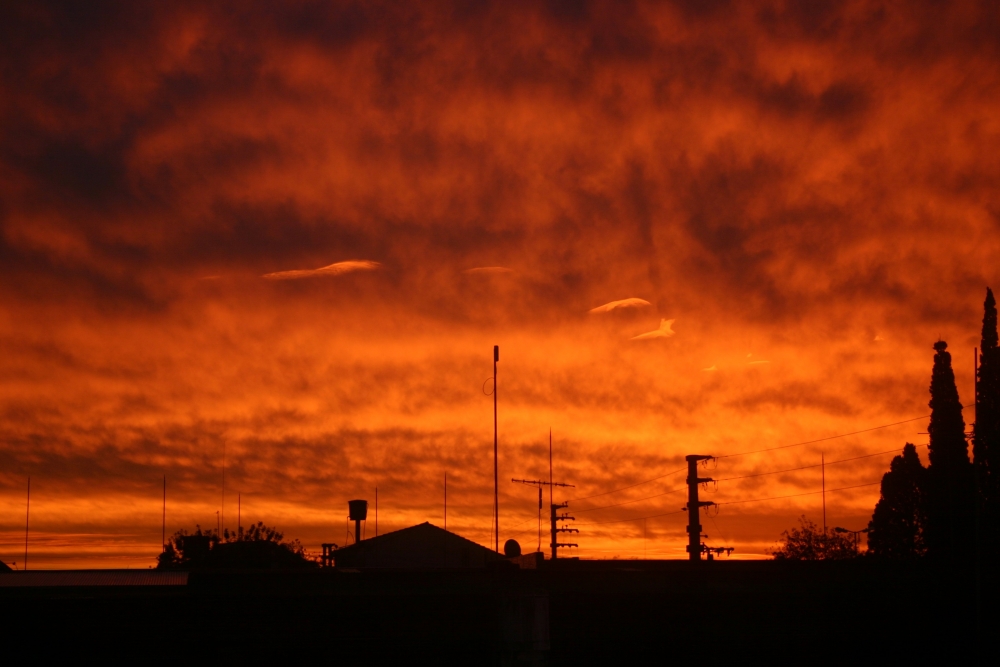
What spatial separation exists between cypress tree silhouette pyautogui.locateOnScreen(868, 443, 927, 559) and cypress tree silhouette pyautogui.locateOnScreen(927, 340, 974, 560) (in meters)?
13.9

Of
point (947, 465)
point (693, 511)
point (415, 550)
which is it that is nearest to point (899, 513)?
point (947, 465)

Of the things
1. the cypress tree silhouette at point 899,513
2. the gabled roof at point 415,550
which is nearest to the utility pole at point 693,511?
the gabled roof at point 415,550

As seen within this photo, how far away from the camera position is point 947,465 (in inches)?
3140

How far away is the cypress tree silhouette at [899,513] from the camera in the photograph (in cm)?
9669

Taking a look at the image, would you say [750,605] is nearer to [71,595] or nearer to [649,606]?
[649,606]

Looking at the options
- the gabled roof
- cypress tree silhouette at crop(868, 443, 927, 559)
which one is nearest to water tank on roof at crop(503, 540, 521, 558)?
the gabled roof

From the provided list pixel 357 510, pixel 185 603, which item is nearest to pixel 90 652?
pixel 185 603

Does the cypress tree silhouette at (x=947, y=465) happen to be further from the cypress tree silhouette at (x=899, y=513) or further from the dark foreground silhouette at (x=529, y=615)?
the dark foreground silhouette at (x=529, y=615)

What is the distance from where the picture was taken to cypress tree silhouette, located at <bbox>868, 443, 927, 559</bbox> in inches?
3807

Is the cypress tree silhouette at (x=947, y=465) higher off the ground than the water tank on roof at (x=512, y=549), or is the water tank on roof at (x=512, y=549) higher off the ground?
the cypress tree silhouette at (x=947, y=465)

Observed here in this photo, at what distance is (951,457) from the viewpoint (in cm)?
7938

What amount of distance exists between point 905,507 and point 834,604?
71.8 metres

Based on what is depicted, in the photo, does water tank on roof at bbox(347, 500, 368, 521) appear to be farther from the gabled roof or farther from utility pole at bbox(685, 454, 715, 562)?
utility pole at bbox(685, 454, 715, 562)

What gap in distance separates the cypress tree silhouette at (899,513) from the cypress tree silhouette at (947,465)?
1395 cm
